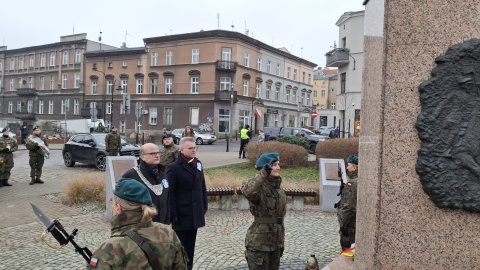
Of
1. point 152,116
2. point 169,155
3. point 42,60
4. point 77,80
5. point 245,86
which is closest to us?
point 169,155

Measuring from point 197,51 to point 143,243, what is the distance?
4789 cm

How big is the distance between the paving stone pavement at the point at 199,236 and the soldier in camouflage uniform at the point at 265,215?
1.49 m

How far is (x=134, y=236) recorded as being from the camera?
2604 millimetres

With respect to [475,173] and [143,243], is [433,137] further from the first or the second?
[143,243]

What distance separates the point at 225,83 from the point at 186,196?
43.9 m

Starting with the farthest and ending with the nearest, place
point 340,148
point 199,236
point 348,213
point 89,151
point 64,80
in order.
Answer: point 64,80 < point 89,151 < point 340,148 < point 199,236 < point 348,213

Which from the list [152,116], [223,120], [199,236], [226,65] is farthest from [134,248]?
[152,116]

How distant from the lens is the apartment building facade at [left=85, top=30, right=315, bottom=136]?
157ft

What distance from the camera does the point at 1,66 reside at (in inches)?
2817

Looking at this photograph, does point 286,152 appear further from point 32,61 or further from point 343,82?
point 32,61

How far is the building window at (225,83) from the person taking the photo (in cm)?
4845

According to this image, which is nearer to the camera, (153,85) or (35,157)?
(35,157)

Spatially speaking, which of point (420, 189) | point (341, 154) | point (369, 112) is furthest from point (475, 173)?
point (341, 154)

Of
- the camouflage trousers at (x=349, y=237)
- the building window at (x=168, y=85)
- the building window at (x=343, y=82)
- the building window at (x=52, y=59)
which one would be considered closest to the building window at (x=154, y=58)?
the building window at (x=168, y=85)
